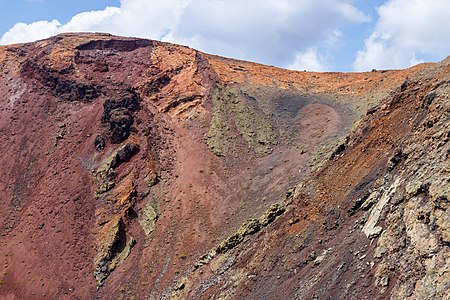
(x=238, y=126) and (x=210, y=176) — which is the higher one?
(x=238, y=126)

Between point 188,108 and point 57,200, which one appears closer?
point 57,200

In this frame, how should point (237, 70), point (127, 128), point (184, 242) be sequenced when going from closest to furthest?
point (184, 242)
point (127, 128)
point (237, 70)

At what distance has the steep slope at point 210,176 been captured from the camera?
16.9 m

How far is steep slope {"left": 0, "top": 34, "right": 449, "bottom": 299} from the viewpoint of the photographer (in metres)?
16.9

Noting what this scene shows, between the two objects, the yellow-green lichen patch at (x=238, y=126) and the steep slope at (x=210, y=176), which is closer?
the steep slope at (x=210, y=176)

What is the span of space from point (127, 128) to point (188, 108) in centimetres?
573

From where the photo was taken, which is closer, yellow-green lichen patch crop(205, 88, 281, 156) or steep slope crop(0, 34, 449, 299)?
steep slope crop(0, 34, 449, 299)

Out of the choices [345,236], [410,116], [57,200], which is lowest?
[345,236]

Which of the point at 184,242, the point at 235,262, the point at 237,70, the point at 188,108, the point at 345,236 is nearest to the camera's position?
the point at 345,236

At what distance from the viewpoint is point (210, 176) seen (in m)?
33.4

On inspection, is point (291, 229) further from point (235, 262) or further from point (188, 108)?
point (188, 108)

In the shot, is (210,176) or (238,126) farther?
(238,126)

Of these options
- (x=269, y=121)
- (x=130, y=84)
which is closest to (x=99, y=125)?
(x=130, y=84)

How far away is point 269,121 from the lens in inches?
1523
